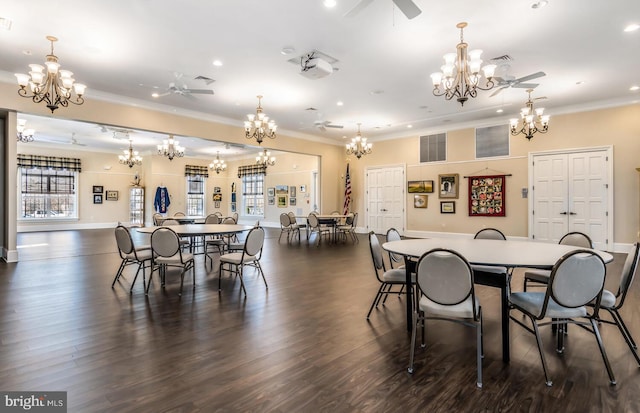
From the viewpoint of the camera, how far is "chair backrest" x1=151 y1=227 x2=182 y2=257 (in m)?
4.23

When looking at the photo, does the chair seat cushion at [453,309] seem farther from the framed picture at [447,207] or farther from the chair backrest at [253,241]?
the framed picture at [447,207]

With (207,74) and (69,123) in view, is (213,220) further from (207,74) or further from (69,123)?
(69,123)

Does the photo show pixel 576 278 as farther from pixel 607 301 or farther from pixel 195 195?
pixel 195 195

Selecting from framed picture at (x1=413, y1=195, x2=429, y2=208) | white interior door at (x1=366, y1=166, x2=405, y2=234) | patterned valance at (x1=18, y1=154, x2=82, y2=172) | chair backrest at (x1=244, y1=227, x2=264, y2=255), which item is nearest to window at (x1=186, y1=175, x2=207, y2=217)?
patterned valance at (x1=18, y1=154, x2=82, y2=172)

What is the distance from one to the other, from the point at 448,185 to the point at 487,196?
114cm

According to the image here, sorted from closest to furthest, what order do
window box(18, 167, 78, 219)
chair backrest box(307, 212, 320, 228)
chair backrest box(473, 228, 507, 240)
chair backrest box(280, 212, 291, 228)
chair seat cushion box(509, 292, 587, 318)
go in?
chair seat cushion box(509, 292, 587, 318)
chair backrest box(473, 228, 507, 240)
chair backrest box(307, 212, 320, 228)
chair backrest box(280, 212, 291, 228)
window box(18, 167, 78, 219)

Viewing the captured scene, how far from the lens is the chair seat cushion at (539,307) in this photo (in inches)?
90.9

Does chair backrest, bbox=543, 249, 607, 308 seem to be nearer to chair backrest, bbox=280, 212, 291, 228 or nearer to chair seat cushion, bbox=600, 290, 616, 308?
chair seat cushion, bbox=600, 290, 616, 308

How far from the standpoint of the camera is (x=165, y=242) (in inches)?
169

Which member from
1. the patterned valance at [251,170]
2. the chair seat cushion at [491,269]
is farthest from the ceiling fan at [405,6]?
the patterned valance at [251,170]

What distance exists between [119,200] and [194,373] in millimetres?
14951

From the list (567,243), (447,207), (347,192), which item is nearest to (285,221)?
(347,192)

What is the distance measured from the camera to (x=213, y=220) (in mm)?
7742

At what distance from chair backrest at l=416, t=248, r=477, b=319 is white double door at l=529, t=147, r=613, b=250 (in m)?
7.78
